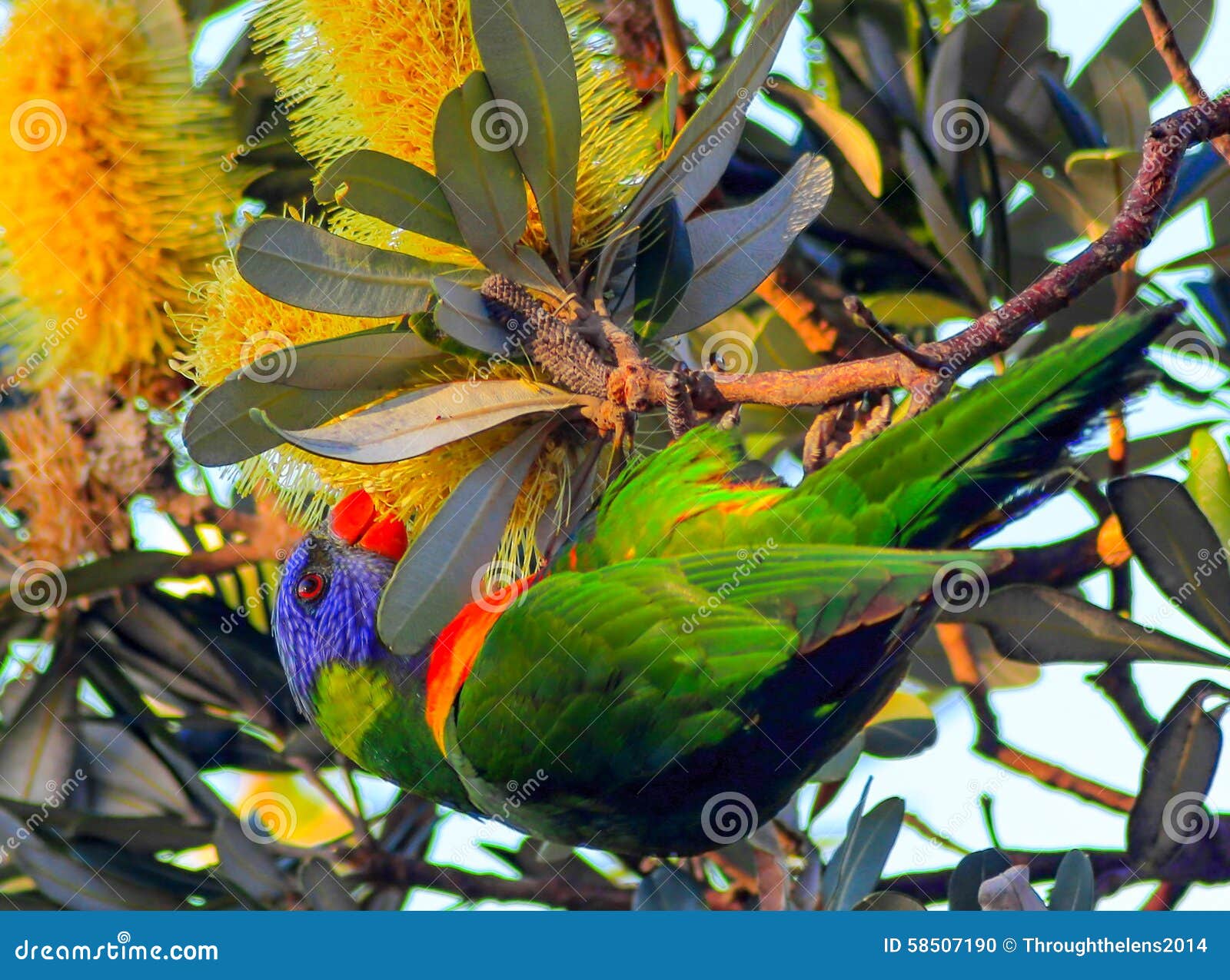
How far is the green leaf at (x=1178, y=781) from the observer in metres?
1.30

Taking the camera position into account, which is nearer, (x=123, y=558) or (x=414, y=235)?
(x=414, y=235)

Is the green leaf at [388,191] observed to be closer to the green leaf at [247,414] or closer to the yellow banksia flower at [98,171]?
the green leaf at [247,414]

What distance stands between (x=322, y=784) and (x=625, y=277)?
3.61 feet

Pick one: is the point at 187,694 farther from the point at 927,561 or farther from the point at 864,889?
the point at 927,561

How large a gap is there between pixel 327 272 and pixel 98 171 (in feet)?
1.63

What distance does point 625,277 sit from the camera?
39.9 inches

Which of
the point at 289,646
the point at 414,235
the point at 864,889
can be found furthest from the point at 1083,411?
the point at 289,646

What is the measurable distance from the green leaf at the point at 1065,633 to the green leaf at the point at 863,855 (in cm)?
27

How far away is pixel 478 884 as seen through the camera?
1622mm

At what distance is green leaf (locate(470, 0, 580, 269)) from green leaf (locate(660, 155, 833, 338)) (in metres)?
0.15

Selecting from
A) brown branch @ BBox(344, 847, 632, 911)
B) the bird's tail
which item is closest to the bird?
the bird's tail

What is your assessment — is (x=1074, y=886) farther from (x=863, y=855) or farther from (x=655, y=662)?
(x=655, y=662)

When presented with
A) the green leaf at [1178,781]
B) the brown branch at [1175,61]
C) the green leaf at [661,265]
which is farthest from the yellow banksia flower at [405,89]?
the green leaf at [1178,781]

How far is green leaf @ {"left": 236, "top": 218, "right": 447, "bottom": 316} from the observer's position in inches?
34.8
